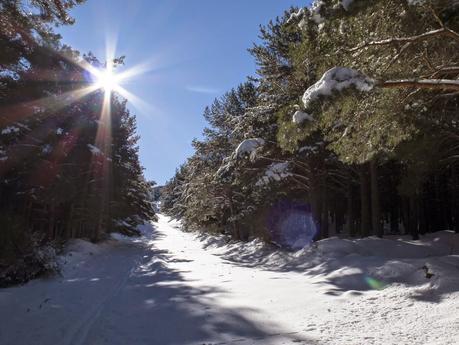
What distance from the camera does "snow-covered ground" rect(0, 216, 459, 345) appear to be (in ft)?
23.0

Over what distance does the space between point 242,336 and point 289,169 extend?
1463 cm

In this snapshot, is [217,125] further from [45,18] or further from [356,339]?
[356,339]

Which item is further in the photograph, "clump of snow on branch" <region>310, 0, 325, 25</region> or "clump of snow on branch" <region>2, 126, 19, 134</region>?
"clump of snow on branch" <region>2, 126, 19, 134</region>

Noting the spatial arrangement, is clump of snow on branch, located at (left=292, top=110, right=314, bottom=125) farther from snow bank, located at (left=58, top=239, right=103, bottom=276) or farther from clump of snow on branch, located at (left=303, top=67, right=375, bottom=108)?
snow bank, located at (left=58, top=239, right=103, bottom=276)

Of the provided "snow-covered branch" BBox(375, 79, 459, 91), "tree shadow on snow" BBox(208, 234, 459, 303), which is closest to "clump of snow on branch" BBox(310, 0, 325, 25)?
"snow-covered branch" BBox(375, 79, 459, 91)

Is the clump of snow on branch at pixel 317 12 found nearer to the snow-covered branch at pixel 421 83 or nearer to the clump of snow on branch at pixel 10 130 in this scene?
the snow-covered branch at pixel 421 83

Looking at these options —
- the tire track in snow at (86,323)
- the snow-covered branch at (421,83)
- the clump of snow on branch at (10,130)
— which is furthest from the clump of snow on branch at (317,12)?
the clump of snow on branch at (10,130)

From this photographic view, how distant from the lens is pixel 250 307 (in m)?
9.44

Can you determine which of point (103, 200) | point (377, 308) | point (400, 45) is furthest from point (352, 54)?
point (103, 200)

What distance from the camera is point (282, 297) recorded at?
10.4m

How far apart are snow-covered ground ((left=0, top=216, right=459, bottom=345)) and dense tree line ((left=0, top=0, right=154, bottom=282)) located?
3224 millimetres

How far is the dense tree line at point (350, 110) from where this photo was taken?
744cm

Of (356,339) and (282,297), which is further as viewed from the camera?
(282,297)

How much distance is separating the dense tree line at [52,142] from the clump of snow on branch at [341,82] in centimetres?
614
